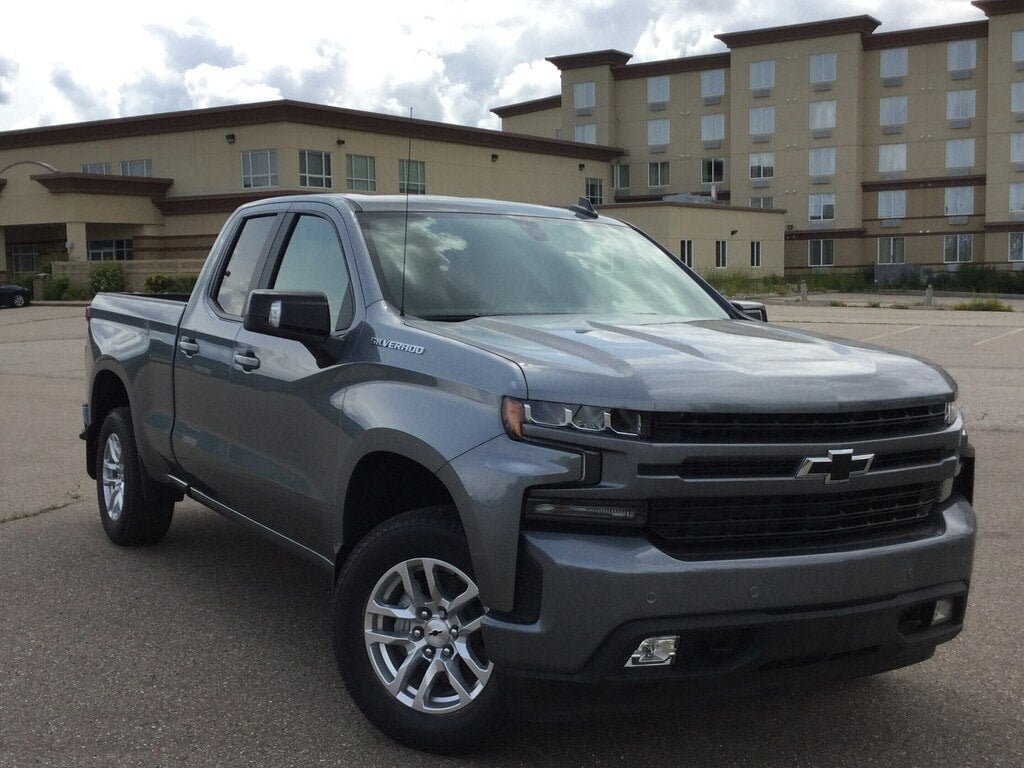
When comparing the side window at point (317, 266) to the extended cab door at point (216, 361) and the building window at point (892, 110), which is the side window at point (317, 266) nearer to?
the extended cab door at point (216, 361)

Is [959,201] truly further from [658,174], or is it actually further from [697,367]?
[697,367]

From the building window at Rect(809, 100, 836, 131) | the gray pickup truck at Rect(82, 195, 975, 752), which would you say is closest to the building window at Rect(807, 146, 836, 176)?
the building window at Rect(809, 100, 836, 131)

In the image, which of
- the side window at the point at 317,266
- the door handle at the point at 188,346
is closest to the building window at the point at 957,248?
the door handle at the point at 188,346

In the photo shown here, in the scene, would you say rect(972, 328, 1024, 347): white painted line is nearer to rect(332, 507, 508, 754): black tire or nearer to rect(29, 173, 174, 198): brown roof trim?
rect(332, 507, 508, 754): black tire

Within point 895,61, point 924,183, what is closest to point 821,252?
point 924,183

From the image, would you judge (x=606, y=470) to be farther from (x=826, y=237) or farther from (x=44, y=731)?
(x=826, y=237)

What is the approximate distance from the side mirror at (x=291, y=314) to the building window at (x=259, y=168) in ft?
186

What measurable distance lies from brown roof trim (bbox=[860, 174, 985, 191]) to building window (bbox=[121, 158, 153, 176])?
4291 cm

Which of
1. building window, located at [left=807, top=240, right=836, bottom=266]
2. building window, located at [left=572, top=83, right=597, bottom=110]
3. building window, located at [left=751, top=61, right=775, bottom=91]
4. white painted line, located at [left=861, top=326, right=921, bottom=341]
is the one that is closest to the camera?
white painted line, located at [left=861, top=326, right=921, bottom=341]

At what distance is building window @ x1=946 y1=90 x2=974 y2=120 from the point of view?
2844 inches

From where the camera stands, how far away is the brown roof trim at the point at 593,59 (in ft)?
262

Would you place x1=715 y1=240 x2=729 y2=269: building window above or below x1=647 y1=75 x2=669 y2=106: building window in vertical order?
below

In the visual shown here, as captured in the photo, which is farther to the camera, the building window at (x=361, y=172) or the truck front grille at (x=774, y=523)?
the building window at (x=361, y=172)

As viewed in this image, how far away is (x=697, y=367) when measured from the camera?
148 inches
